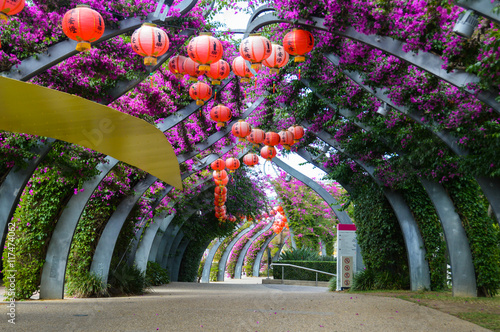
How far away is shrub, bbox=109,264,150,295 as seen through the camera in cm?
1207

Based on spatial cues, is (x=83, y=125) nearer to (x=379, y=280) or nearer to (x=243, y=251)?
(x=379, y=280)

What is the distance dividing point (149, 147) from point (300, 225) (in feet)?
74.7

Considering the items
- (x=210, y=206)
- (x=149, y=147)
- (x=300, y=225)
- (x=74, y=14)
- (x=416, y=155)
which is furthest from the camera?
(x=300, y=225)

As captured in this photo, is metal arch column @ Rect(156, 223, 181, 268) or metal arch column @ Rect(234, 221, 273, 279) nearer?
metal arch column @ Rect(156, 223, 181, 268)

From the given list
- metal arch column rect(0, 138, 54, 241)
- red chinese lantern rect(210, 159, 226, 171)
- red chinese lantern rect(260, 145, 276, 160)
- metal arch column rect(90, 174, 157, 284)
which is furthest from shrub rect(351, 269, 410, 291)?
metal arch column rect(0, 138, 54, 241)

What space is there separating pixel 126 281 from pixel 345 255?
581cm

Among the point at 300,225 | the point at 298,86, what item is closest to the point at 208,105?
the point at 298,86

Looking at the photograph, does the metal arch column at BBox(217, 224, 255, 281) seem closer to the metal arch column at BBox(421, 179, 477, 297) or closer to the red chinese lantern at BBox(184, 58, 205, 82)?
the metal arch column at BBox(421, 179, 477, 297)

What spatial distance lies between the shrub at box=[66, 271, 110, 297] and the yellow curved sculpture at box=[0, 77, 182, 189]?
7.42 meters

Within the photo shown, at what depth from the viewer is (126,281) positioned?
12.3 meters

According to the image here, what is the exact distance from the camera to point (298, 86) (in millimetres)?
11508

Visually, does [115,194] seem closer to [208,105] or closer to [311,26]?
[208,105]

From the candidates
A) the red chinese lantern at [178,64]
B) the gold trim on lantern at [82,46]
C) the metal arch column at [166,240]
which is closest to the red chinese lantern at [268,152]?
the red chinese lantern at [178,64]

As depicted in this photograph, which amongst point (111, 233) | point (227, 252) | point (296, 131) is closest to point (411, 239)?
point (296, 131)
